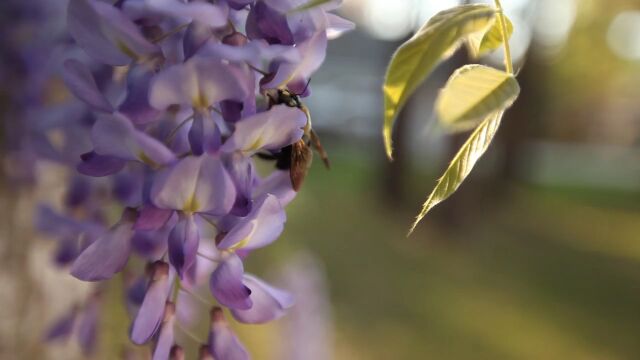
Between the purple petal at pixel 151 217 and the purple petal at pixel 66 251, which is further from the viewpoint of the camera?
the purple petal at pixel 66 251

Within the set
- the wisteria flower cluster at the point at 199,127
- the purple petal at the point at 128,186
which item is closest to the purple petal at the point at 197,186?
the wisteria flower cluster at the point at 199,127

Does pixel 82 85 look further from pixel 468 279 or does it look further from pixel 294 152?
pixel 468 279

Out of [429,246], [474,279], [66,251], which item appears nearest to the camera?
[66,251]

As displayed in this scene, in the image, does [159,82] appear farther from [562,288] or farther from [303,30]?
[562,288]

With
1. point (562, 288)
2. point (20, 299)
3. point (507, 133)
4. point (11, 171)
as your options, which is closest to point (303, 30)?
point (11, 171)

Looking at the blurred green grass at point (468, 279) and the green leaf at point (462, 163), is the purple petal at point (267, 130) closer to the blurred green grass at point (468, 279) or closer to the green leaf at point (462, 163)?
the green leaf at point (462, 163)

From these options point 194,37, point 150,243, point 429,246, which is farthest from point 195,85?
point 429,246
